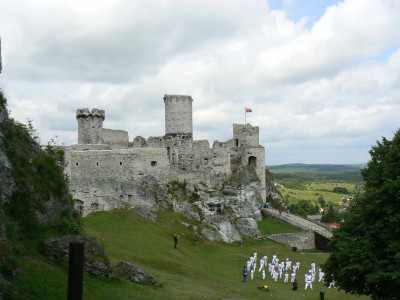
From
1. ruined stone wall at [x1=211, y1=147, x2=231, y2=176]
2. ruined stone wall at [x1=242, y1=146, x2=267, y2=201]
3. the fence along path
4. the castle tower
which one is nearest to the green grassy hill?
the fence along path

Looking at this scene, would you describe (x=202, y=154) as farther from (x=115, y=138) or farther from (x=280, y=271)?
(x=280, y=271)

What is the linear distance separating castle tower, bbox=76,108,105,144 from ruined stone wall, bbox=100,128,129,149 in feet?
3.92

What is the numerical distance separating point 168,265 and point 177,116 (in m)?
23.7

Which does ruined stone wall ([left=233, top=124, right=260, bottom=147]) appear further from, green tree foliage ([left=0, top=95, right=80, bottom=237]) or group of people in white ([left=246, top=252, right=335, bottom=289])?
green tree foliage ([left=0, top=95, right=80, bottom=237])

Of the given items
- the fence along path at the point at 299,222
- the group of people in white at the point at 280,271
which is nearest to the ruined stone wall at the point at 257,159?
the fence along path at the point at 299,222

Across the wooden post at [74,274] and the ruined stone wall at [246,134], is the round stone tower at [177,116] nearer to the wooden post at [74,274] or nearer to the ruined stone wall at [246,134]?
the ruined stone wall at [246,134]

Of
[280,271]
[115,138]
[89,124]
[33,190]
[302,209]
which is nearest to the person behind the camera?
[33,190]

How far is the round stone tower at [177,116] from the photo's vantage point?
169 feet

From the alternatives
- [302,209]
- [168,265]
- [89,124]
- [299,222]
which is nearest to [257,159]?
[299,222]

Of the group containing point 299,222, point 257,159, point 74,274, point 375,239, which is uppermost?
point 257,159

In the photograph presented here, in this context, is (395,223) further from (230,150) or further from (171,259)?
(230,150)

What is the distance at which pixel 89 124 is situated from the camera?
2019 inches

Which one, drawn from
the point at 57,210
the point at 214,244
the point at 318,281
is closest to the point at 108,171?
the point at 214,244

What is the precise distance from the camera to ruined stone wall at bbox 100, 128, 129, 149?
2115 inches
